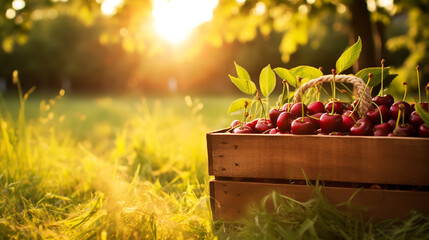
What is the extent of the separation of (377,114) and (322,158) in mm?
343

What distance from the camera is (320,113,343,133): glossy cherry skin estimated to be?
60.6 inches

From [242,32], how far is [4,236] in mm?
4332

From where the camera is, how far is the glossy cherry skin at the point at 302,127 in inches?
60.1

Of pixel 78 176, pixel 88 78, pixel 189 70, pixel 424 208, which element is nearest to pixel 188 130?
pixel 78 176

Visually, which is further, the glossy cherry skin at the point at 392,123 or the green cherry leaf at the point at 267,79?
the green cherry leaf at the point at 267,79

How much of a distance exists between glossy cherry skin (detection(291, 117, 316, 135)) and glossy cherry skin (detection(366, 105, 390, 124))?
0.29 metres

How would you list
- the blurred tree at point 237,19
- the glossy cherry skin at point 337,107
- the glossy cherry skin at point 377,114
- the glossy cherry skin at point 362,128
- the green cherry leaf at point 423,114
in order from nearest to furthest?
the green cherry leaf at point 423,114 < the glossy cherry skin at point 362,128 < the glossy cherry skin at point 377,114 < the glossy cherry skin at point 337,107 < the blurred tree at point 237,19

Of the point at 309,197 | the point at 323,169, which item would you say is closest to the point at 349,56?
the point at 323,169

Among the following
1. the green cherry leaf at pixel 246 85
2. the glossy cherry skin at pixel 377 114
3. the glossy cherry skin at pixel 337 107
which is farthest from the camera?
the green cherry leaf at pixel 246 85

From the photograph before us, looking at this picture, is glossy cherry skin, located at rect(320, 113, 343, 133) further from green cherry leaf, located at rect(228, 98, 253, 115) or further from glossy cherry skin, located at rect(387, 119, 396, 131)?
green cherry leaf, located at rect(228, 98, 253, 115)

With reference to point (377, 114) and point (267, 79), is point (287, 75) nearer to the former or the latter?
point (267, 79)

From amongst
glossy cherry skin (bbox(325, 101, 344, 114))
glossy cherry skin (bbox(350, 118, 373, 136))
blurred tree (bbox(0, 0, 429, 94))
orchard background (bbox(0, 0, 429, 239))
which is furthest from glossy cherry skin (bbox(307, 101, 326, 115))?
blurred tree (bbox(0, 0, 429, 94))

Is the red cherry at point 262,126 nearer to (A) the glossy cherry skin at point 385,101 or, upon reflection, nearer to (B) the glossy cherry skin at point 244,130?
(B) the glossy cherry skin at point 244,130

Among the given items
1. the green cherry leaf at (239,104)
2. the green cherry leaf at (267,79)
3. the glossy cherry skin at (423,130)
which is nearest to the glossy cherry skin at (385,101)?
the glossy cherry skin at (423,130)
